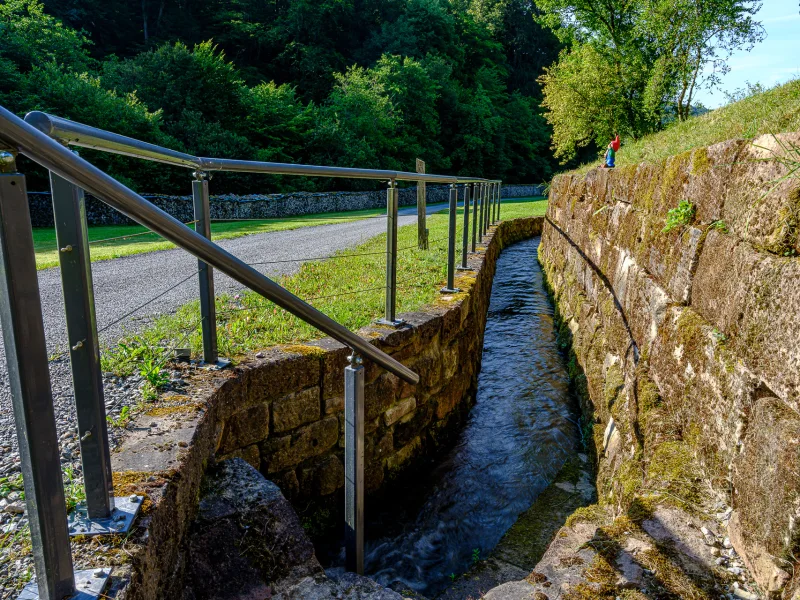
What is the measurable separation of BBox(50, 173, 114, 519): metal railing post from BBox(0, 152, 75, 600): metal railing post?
1.14 ft

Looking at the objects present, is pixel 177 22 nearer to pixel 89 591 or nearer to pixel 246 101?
pixel 246 101

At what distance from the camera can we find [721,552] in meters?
1.84

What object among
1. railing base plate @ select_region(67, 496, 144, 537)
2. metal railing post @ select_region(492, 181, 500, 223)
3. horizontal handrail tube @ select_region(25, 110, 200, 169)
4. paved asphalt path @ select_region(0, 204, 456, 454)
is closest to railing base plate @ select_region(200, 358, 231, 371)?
paved asphalt path @ select_region(0, 204, 456, 454)

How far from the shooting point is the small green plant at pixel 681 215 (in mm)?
3168

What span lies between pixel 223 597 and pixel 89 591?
0.70 metres

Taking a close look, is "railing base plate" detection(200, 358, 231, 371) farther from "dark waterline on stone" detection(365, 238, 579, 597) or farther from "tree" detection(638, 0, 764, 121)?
"tree" detection(638, 0, 764, 121)

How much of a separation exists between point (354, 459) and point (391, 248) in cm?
175

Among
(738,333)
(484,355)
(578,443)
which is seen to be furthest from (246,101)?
(738,333)

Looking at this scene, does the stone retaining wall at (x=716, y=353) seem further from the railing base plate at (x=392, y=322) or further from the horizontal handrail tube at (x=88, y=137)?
the horizontal handrail tube at (x=88, y=137)

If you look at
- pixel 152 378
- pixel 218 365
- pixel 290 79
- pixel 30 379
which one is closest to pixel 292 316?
pixel 218 365

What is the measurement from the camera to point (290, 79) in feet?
117

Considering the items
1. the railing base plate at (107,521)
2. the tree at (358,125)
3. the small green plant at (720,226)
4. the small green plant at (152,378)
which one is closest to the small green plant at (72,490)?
the railing base plate at (107,521)

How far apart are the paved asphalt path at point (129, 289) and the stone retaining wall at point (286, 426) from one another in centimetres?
45

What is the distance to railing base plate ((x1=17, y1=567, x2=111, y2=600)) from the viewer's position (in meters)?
1.30
